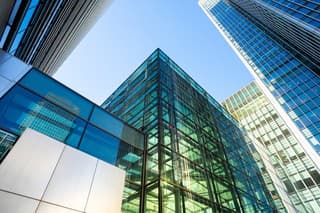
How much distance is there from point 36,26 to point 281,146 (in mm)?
41396

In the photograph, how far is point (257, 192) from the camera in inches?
532

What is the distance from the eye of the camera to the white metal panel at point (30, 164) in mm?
4043

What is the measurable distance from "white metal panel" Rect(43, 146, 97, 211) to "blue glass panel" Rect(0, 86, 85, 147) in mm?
760

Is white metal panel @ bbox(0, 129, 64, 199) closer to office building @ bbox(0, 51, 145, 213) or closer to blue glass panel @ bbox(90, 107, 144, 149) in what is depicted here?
office building @ bbox(0, 51, 145, 213)

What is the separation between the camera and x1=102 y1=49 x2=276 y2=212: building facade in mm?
7648

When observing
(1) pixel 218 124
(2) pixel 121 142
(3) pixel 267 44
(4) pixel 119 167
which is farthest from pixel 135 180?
(3) pixel 267 44

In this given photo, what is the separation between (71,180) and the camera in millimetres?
5008

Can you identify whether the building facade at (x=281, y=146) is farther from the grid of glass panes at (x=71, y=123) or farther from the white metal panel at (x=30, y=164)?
the white metal panel at (x=30, y=164)

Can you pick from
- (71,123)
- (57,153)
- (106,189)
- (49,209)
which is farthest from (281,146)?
(49,209)

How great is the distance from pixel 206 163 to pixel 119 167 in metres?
6.27

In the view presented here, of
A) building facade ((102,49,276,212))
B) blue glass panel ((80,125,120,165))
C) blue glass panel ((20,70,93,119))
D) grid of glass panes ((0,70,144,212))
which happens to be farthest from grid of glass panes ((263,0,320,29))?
blue glass panel ((20,70,93,119))

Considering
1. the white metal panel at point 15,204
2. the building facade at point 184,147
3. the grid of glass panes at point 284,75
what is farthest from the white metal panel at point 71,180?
the grid of glass panes at point 284,75

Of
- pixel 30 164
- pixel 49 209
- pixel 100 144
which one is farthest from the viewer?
pixel 100 144

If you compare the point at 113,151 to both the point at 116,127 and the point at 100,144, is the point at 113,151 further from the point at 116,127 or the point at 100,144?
the point at 116,127
